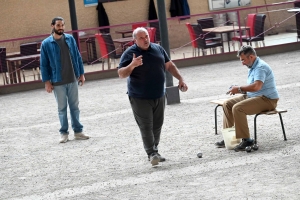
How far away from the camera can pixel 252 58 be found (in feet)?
32.8

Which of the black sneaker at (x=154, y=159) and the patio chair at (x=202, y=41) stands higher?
the patio chair at (x=202, y=41)

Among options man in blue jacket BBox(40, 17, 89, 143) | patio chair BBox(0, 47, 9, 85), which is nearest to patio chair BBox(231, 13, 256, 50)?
patio chair BBox(0, 47, 9, 85)

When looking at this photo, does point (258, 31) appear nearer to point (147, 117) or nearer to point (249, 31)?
point (249, 31)

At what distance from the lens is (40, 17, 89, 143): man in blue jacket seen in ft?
38.1

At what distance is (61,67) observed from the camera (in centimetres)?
1166

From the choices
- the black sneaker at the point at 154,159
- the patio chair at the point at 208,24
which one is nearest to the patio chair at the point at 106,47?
the patio chair at the point at 208,24

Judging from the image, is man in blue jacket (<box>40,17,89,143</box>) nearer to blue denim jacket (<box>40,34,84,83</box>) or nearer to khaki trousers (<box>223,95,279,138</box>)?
blue denim jacket (<box>40,34,84,83</box>)

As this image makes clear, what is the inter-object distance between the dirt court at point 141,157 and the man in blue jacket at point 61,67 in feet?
2.11

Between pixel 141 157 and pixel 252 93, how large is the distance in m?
1.66

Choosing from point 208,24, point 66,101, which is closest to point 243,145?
point 66,101

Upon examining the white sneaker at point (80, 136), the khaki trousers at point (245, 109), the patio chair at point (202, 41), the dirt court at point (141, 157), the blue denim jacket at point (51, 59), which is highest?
the blue denim jacket at point (51, 59)

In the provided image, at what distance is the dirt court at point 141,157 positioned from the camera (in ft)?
27.8

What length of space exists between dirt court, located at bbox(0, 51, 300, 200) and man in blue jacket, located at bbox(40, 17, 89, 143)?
2.11 ft

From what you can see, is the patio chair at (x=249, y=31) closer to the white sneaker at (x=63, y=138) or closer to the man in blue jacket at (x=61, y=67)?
the man in blue jacket at (x=61, y=67)
